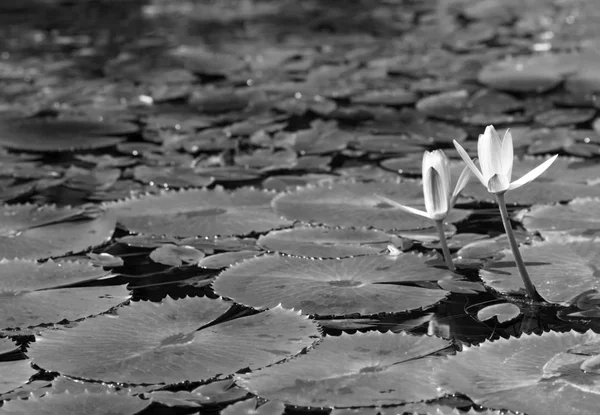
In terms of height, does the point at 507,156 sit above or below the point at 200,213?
above

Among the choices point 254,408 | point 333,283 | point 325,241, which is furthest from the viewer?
point 325,241

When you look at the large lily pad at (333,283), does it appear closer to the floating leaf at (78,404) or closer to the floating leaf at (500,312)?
the floating leaf at (500,312)

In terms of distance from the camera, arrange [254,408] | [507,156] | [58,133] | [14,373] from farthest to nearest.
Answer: [58,133] → [507,156] → [14,373] → [254,408]

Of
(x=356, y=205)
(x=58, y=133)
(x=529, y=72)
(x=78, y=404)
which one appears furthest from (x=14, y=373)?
(x=529, y=72)

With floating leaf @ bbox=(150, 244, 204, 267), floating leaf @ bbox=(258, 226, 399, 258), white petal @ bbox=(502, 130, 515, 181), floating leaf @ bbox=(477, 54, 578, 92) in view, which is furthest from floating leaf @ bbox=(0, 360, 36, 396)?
floating leaf @ bbox=(477, 54, 578, 92)

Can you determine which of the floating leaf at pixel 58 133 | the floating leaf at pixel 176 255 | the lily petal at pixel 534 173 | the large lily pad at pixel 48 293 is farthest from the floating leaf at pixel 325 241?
the floating leaf at pixel 58 133

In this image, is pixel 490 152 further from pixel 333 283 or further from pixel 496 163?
pixel 333 283
